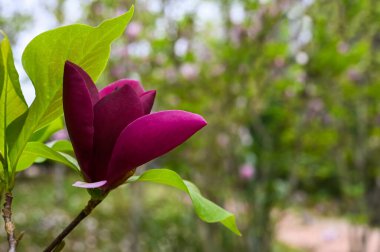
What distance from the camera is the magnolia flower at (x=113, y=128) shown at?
453 millimetres

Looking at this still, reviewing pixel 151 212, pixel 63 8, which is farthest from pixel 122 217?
pixel 63 8

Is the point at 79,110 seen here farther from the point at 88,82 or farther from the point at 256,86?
the point at 256,86

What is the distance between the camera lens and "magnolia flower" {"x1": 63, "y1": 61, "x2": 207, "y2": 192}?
453 millimetres

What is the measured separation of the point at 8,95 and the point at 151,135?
0.46 feet

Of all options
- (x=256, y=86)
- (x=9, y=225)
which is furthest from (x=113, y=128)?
(x=256, y=86)

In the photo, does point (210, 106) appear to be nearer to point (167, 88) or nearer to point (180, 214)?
point (167, 88)

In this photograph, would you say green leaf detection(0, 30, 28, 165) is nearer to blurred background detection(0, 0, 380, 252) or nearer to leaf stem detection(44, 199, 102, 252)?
leaf stem detection(44, 199, 102, 252)

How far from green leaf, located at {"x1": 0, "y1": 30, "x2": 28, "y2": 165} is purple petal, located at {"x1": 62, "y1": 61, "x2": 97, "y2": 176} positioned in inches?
2.1

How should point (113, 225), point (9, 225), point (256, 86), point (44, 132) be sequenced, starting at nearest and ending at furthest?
1. point (9, 225)
2. point (44, 132)
3. point (256, 86)
4. point (113, 225)

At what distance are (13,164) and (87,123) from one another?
87 mm

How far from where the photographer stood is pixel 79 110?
0.46m

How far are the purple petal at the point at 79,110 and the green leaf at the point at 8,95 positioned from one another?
2.1 inches

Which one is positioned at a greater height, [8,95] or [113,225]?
[8,95]

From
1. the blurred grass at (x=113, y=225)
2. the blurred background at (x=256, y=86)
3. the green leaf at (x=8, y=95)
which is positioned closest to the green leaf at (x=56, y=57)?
the green leaf at (x=8, y=95)
